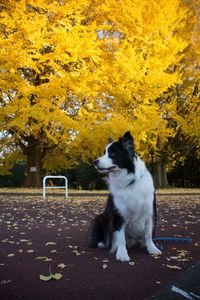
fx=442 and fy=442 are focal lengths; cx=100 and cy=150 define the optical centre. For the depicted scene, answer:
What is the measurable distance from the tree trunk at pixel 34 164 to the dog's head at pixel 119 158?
14.8 meters

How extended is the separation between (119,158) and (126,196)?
1.37ft

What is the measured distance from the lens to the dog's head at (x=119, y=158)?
4.68m

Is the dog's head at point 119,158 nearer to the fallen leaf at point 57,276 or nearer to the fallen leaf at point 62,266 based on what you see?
the fallen leaf at point 62,266

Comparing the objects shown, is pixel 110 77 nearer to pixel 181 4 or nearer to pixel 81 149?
pixel 81 149

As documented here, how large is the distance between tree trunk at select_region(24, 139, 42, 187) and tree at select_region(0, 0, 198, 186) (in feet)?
9.45

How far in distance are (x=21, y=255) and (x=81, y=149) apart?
12.9m

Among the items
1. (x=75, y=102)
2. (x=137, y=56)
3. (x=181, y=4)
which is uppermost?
(x=181, y=4)

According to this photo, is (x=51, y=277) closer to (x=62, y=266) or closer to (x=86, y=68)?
(x=62, y=266)

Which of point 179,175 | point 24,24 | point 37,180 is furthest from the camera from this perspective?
point 179,175

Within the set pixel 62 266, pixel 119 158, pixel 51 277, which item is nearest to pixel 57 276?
pixel 51 277

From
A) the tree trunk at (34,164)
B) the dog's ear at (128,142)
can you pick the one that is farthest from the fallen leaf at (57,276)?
the tree trunk at (34,164)

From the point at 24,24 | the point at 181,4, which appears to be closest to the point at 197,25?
the point at 181,4

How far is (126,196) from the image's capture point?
4.75 m

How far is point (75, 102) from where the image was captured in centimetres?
1673
